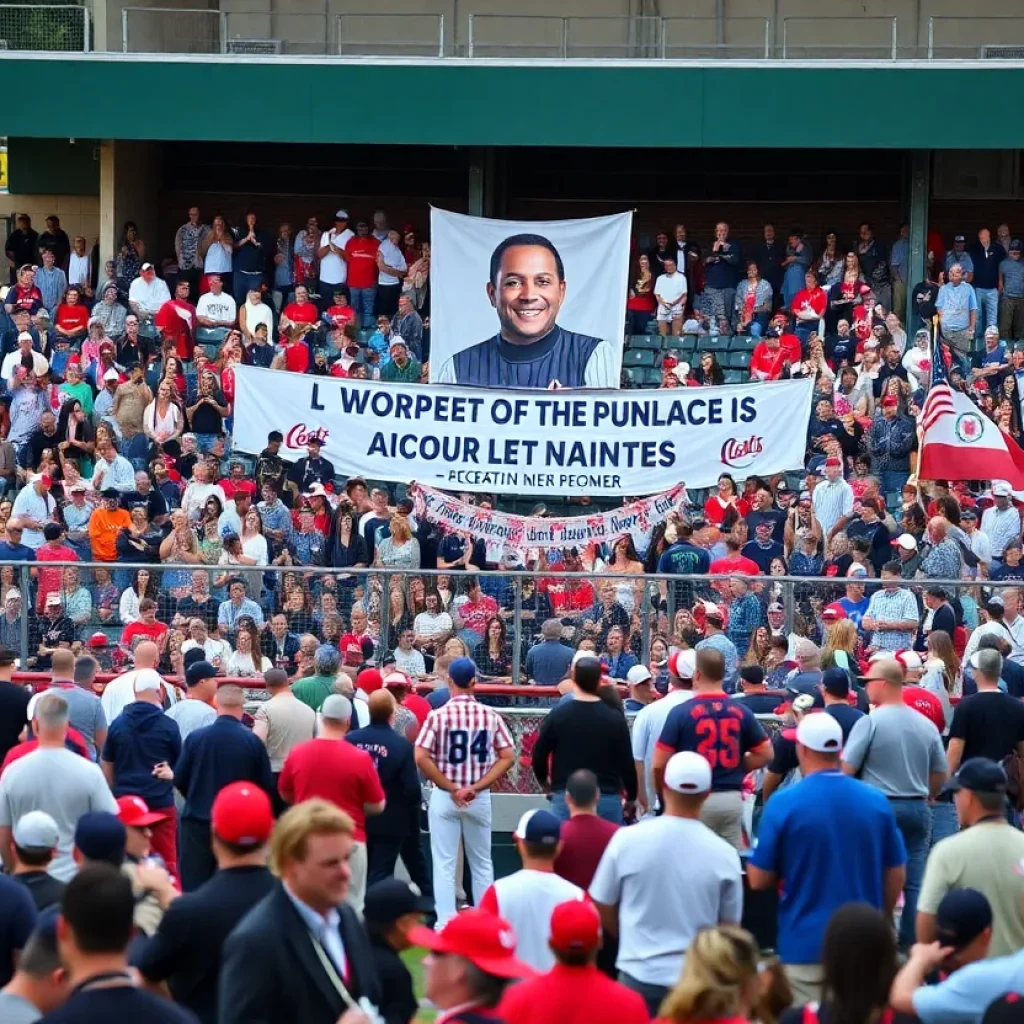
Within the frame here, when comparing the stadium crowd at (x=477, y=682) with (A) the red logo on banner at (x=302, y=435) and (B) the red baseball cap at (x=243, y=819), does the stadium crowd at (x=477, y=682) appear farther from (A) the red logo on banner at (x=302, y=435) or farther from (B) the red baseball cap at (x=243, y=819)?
(A) the red logo on banner at (x=302, y=435)

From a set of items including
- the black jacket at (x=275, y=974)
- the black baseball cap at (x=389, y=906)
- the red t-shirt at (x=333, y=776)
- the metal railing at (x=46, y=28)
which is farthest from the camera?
the metal railing at (x=46, y=28)

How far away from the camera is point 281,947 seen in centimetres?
504

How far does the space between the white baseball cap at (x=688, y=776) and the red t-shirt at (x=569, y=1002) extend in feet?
4.90

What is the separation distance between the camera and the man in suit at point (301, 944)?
198 inches

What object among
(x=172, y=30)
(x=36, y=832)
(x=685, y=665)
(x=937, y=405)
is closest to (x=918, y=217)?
(x=937, y=405)

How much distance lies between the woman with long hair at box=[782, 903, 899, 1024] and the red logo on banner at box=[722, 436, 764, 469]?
14.2m

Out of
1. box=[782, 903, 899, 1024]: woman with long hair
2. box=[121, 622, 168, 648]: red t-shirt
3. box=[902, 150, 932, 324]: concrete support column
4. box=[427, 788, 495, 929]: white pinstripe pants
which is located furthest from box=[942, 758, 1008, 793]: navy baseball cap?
box=[902, 150, 932, 324]: concrete support column

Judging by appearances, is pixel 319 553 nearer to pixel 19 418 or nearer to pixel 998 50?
pixel 19 418

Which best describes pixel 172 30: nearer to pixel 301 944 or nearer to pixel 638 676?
pixel 638 676

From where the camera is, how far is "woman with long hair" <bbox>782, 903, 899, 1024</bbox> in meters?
5.26

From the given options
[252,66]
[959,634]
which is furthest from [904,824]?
[252,66]

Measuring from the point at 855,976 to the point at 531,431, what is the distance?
576 inches

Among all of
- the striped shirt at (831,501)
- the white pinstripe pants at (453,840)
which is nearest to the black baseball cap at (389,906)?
the white pinstripe pants at (453,840)

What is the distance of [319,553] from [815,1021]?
11501 millimetres
